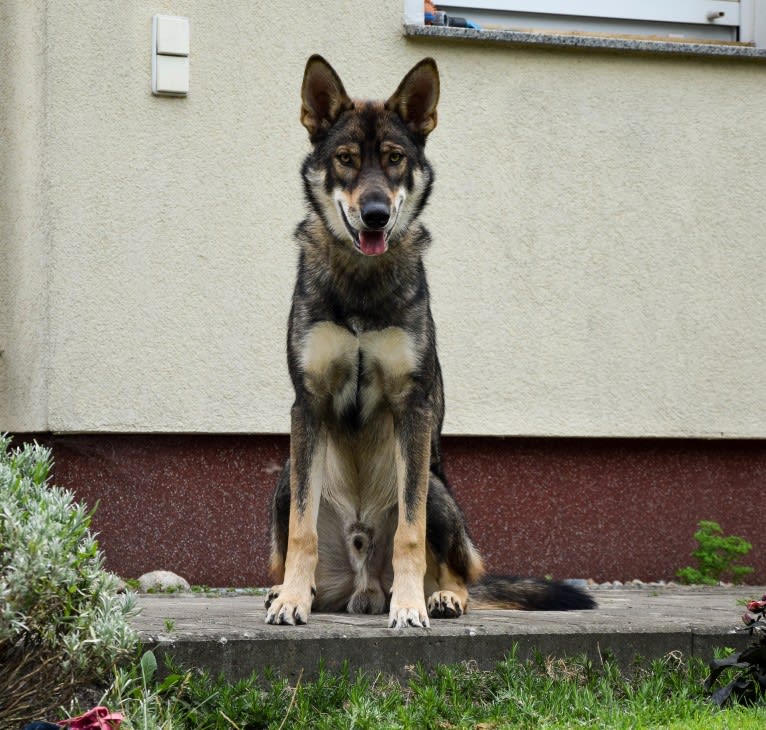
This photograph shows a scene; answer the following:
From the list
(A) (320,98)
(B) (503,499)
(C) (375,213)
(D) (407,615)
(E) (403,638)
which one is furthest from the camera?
(B) (503,499)

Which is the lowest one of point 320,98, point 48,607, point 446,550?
point 446,550

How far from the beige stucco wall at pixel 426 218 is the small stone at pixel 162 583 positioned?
2.81ft

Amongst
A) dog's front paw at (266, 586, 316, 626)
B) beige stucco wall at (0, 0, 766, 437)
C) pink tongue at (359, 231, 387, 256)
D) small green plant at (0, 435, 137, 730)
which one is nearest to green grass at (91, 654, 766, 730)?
small green plant at (0, 435, 137, 730)

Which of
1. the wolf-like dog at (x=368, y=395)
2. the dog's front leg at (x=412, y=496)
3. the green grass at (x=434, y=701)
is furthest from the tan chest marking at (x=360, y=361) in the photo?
the green grass at (x=434, y=701)

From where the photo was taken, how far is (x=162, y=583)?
689cm

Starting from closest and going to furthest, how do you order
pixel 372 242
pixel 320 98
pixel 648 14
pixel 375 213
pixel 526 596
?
1. pixel 375 213
2. pixel 372 242
3. pixel 320 98
4. pixel 526 596
5. pixel 648 14

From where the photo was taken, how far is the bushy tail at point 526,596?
5332 millimetres

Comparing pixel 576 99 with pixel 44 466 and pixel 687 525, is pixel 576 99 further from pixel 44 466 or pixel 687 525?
pixel 44 466

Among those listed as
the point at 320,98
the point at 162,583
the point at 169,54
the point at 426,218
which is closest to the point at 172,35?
the point at 169,54

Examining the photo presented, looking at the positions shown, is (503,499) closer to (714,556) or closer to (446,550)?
(714,556)

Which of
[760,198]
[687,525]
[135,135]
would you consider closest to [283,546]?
[135,135]

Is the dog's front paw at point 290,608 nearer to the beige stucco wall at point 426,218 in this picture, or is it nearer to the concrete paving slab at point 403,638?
the concrete paving slab at point 403,638

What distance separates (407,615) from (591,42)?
457 cm

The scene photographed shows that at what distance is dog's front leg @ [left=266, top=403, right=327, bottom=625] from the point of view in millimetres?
4742
